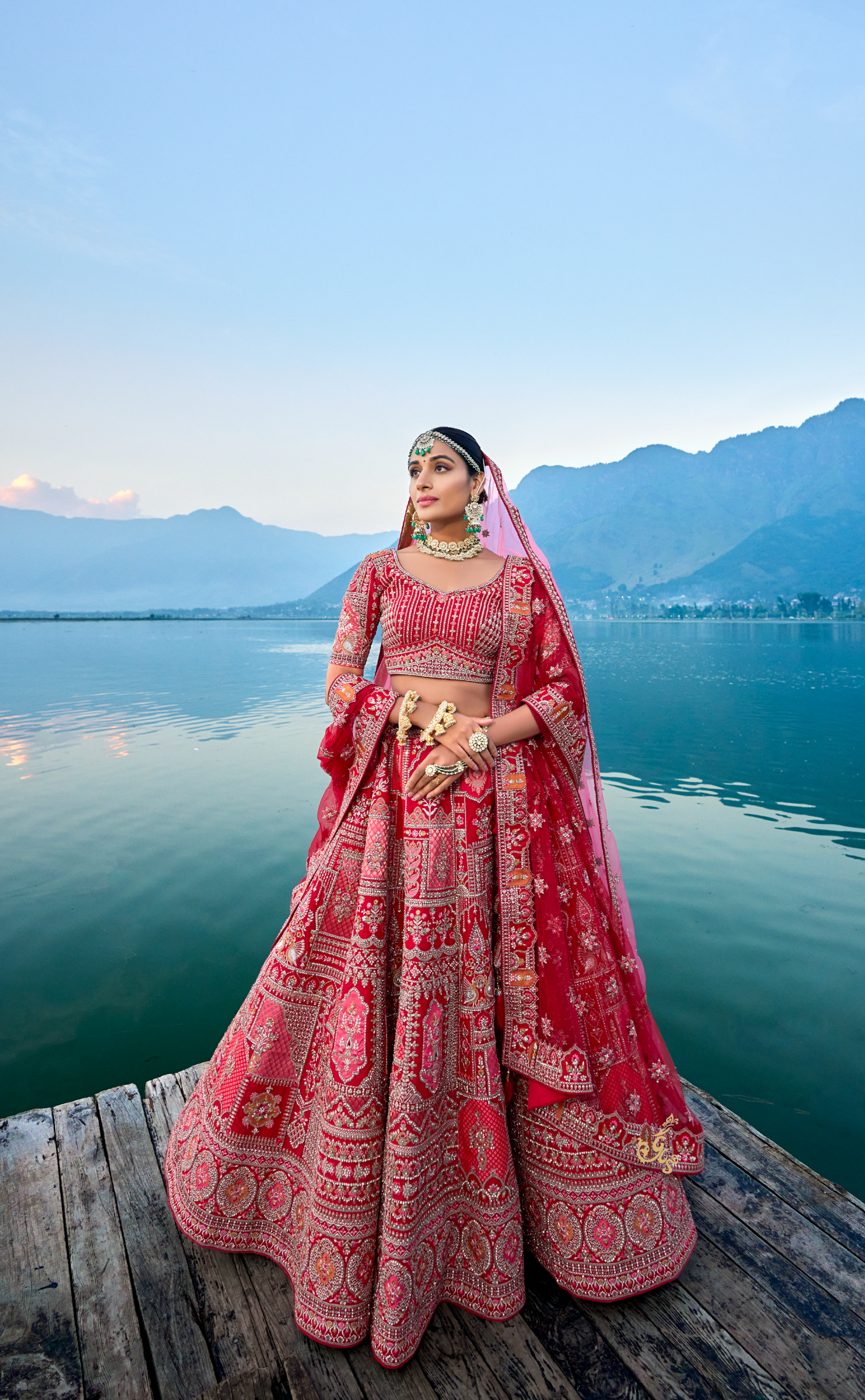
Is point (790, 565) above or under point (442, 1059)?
above

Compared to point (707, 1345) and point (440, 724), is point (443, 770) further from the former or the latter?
point (707, 1345)

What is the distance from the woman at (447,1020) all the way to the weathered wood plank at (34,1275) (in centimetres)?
41

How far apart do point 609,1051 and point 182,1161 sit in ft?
4.87

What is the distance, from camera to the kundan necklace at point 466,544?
2.53 metres

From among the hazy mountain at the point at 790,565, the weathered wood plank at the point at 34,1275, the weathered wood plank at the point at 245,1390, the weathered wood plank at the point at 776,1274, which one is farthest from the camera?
the hazy mountain at the point at 790,565

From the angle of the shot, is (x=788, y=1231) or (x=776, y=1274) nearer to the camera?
(x=776, y=1274)

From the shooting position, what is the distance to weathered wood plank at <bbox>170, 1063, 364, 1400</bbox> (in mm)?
1936

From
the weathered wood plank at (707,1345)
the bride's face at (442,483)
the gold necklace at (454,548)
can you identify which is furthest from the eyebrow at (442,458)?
the weathered wood plank at (707,1345)

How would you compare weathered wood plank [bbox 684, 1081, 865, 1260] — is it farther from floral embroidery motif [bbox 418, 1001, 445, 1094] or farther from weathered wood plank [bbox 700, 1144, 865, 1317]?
floral embroidery motif [bbox 418, 1001, 445, 1094]

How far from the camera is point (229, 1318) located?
7.06 ft

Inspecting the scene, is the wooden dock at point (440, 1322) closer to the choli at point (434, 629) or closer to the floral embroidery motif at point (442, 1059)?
the floral embroidery motif at point (442, 1059)

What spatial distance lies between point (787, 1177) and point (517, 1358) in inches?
53.5

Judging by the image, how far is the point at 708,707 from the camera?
19922 mm

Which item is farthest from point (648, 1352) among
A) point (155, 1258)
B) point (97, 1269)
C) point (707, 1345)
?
point (97, 1269)
